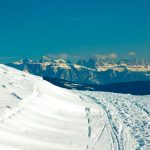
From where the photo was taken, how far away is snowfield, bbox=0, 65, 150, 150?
19844mm

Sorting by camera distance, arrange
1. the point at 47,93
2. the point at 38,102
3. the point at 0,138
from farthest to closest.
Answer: the point at 47,93 < the point at 38,102 < the point at 0,138

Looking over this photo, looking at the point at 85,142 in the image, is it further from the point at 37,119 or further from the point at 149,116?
the point at 149,116

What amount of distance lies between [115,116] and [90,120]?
2.82 metres

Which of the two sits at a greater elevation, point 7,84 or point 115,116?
point 7,84

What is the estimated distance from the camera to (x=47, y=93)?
31609 mm

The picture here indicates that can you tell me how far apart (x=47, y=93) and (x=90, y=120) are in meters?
5.52

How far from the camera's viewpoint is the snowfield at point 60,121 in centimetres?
1984

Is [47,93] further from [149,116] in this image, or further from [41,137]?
[41,137]

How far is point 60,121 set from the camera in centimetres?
2534

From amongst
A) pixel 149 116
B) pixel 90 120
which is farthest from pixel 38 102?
A: pixel 149 116

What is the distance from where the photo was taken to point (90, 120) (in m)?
27.2

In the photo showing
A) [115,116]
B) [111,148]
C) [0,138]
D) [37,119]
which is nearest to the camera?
[0,138]

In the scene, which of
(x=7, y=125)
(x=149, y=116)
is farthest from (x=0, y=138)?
(x=149, y=116)

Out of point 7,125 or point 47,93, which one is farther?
point 47,93
